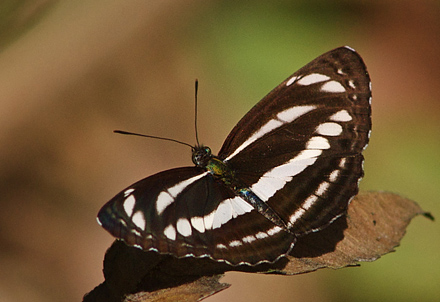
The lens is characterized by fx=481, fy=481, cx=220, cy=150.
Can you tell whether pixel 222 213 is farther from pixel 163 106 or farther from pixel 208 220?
pixel 163 106

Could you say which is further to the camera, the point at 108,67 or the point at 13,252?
the point at 108,67

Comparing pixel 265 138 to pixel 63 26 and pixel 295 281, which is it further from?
pixel 63 26

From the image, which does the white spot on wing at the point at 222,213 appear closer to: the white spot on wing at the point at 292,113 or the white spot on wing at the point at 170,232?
the white spot on wing at the point at 170,232

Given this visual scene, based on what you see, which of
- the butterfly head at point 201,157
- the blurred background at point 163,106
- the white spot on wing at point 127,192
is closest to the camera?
the white spot on wing at point 127,192

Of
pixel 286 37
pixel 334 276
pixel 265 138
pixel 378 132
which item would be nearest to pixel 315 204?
pixel 265 138

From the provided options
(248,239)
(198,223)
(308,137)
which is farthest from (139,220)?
(308,137)

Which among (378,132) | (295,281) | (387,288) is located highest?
(378,132)

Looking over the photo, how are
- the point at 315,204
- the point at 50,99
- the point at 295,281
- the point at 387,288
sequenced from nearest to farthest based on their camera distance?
the point at 315,204
the point at 387,288
the point at 295,281
the point at 50,99

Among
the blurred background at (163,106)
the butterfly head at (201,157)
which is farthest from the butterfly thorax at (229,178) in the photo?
the blurred background at (163,106)
